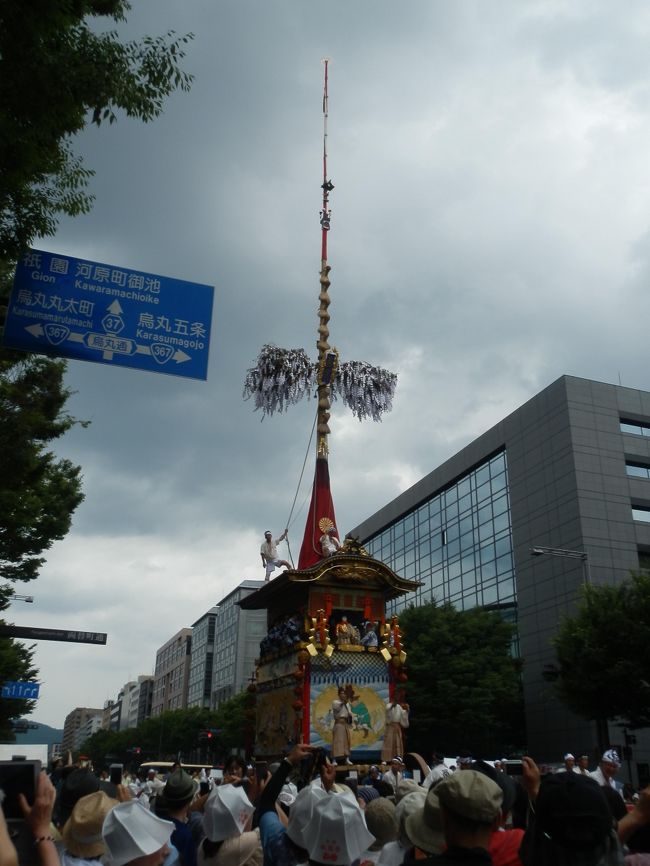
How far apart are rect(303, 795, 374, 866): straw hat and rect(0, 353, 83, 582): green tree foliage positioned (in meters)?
13.2

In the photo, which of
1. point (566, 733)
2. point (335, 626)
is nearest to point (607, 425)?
point (566, 733)

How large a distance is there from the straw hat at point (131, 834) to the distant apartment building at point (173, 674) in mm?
122199

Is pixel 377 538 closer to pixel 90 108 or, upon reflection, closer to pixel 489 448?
pixel 489 448

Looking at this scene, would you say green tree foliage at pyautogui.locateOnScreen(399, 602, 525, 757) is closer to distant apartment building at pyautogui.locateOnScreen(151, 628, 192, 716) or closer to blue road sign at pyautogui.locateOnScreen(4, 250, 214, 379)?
blue road sign at pyautogui.locateOnScreen(4, 250, 214, 379)

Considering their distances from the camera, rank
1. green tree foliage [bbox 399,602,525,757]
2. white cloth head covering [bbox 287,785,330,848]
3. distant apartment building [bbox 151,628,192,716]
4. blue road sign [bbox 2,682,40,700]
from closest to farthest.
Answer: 1. white cloth head covering [bbox 287,785,330,848]
2. blue road sign [bbox 2,682,40,700]
3. green tree foliage [bbox 399,602,525,757]
4. distant apartment building [bbox 151,628,192,716]

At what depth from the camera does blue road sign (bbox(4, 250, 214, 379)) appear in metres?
11.2

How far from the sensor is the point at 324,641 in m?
22.8

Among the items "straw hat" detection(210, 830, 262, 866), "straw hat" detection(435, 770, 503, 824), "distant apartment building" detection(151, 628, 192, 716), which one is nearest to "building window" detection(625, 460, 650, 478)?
"straw hat" detection(210, 830, 262, 866)

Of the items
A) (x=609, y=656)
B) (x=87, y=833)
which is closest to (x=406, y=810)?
(x=87, y=833)

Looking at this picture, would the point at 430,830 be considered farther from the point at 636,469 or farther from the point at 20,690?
the point at 636,469

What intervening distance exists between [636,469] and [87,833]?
4486cm

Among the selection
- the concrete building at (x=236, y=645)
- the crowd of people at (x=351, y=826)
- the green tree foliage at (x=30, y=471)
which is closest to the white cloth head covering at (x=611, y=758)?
the crowd of people at (x=351, y=826)

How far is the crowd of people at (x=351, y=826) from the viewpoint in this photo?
325 centimetres

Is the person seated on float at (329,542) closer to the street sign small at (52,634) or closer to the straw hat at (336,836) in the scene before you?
the street sign small at (52,634)
